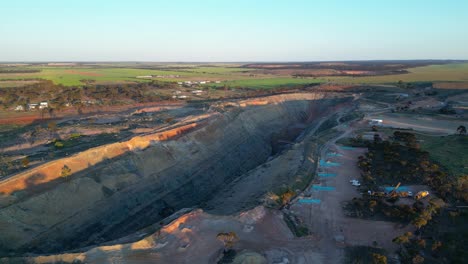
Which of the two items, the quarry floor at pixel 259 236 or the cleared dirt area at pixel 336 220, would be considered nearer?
the quarry floor at pixel 259 236

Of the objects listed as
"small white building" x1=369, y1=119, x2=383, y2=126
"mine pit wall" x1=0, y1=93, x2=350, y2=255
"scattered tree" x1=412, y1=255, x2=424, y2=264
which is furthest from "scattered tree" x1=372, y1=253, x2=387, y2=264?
"small white building" x1=369, y1=119, x2=383, y2=126

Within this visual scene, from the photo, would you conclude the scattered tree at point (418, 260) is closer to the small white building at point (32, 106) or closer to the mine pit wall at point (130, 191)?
the mine pit wall at point (130, 191)

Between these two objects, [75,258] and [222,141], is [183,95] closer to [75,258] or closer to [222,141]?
[222,141]

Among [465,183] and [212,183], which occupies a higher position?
[465,183]

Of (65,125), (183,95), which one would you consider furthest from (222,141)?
(183,95)

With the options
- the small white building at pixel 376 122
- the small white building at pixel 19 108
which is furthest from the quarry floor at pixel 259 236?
the small white building at pixel 19 108

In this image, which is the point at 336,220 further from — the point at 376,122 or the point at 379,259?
the point at 376,122

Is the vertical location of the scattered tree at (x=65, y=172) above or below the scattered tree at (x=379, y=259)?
above

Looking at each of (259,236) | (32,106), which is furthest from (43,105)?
(259,236)

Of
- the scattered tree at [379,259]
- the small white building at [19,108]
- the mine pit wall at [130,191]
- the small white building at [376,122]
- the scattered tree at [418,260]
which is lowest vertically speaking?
the mine pit wall at [130,191]
